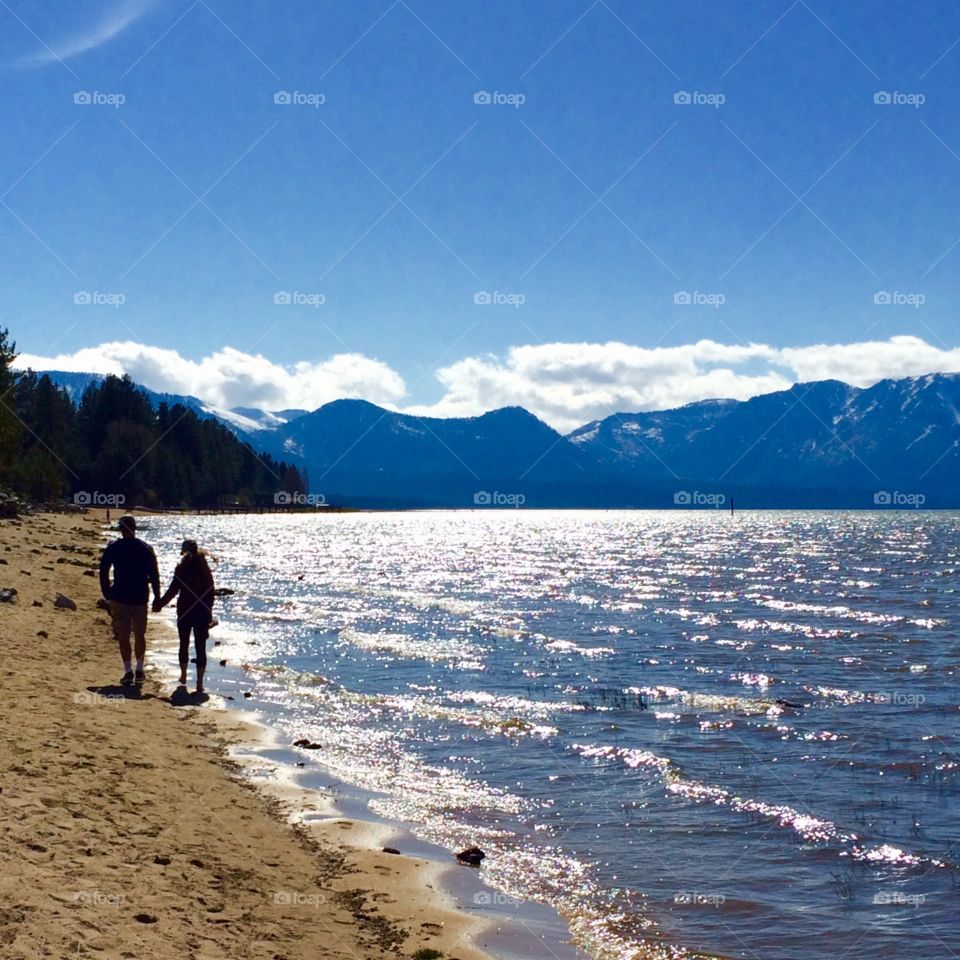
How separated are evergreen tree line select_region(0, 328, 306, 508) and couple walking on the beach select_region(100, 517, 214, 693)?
252ft

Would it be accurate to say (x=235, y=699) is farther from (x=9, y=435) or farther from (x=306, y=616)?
(x=9, y=435)

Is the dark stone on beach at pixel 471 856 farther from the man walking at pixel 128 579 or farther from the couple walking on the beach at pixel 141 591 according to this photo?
the man walking at pixel 128 579

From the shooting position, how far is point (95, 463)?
14425 cm

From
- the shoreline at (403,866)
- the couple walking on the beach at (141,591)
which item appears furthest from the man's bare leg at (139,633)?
the shoreline at (403,866)

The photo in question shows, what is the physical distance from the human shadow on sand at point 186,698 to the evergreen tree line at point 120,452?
253 feet

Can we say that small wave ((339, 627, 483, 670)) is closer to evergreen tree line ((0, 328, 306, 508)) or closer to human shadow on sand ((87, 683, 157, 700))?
human shadow on sand ((87, 683, 157, 700))

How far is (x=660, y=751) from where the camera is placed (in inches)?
665

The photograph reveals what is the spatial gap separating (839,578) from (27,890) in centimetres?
6506

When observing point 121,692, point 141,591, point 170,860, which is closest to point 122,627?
point 141,591

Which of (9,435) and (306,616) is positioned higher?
(9,435)

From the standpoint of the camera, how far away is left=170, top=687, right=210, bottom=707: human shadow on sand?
18.5 m

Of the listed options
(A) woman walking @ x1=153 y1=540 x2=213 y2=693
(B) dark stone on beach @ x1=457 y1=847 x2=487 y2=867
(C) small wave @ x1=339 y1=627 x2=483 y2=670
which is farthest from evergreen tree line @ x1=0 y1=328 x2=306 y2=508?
(B) dark stone on beach @ x1=457 y1=847 x2=487 y2=867

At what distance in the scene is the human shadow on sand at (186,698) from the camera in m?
18.5

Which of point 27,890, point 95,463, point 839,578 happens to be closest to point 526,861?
point 27,890
